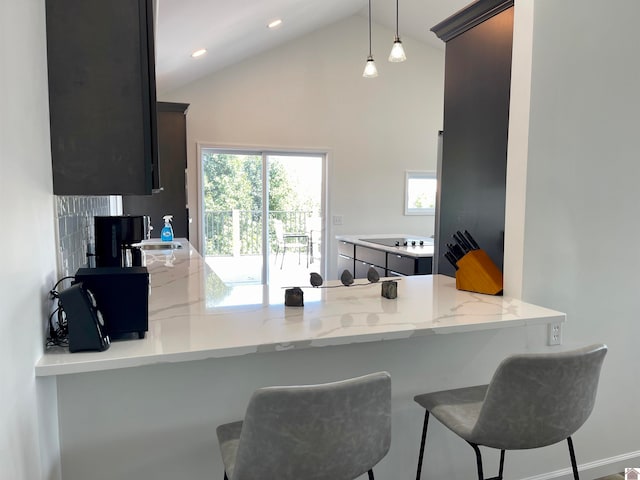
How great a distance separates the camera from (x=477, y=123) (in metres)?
2.31

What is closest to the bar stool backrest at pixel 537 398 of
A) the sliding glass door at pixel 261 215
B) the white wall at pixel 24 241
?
the white wall at pixel 24 241

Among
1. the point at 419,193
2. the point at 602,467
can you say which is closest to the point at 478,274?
the point at 602,467

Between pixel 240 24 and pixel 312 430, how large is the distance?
388 cm

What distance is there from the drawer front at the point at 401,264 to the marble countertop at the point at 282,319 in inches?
63.1

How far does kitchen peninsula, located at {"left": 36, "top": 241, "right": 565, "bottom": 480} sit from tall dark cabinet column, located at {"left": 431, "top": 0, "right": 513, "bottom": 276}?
50 cm

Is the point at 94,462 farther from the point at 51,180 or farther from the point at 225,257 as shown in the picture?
the point at 225,257

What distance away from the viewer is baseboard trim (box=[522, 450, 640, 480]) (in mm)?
2100

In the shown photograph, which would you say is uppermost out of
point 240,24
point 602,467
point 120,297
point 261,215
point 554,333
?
point 240,24

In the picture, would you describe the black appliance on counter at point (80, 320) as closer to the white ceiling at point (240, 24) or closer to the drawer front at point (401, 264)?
the white ceiling at point (240, 24)

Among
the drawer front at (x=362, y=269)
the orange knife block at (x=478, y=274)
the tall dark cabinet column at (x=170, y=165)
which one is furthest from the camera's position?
the drawer front at (x=362, y=269)

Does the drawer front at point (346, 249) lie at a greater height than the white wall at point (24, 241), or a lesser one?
lesser

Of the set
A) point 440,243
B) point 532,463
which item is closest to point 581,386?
point 532,463

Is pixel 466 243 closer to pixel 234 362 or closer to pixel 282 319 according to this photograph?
pixel 282 319

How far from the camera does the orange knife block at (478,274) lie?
79.4 inches
